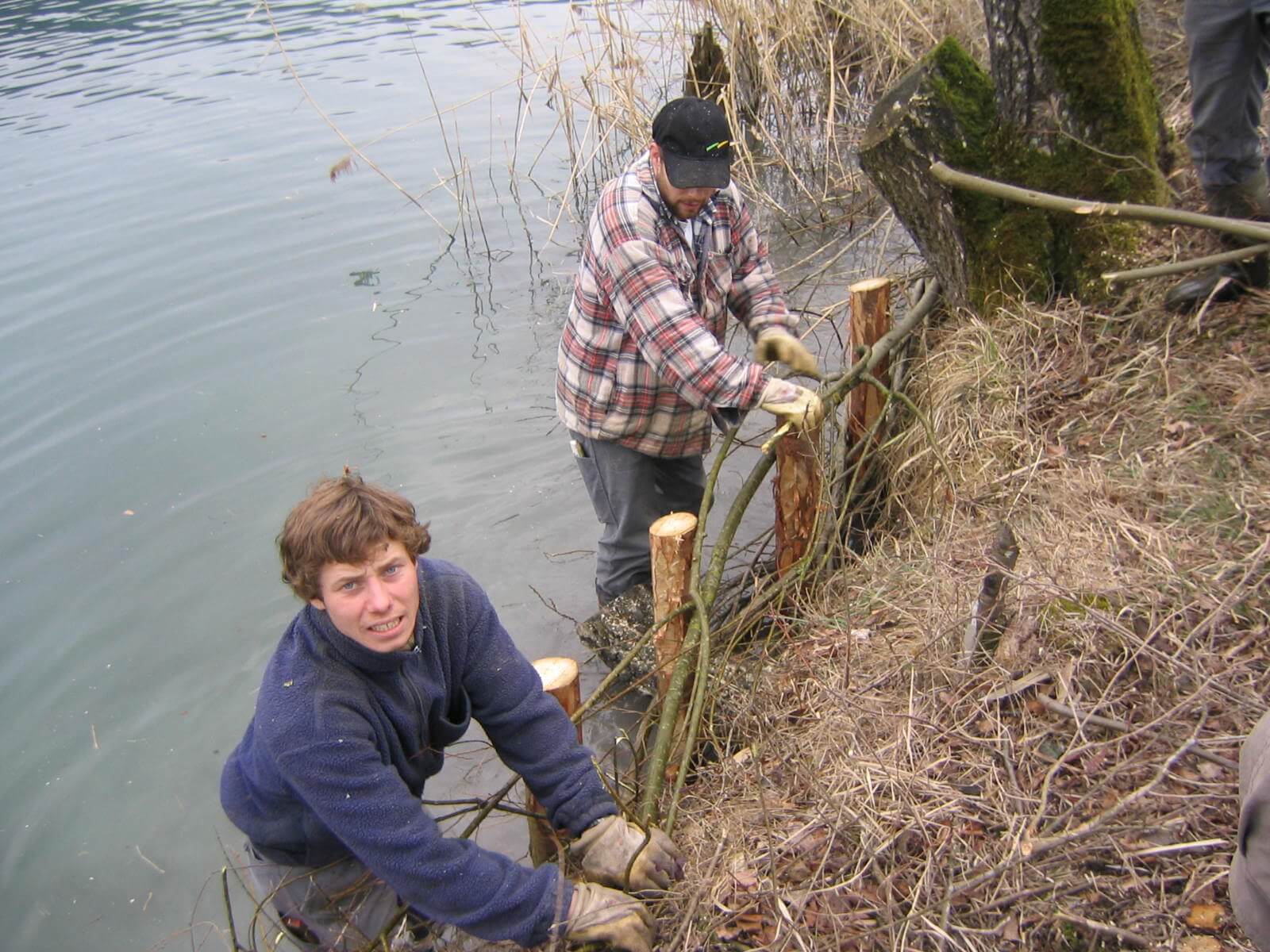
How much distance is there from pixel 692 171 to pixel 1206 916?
2486mm

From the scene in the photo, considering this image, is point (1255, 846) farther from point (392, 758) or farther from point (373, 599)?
point (392, 758)

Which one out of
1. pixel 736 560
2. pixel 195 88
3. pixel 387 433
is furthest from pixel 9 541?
pixel 195 88

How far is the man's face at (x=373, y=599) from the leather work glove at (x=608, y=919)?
76cm

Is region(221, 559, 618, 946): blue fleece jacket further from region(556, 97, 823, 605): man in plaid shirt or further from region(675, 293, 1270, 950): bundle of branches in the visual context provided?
region(556, 97, 823, 605): man in plaid shirt

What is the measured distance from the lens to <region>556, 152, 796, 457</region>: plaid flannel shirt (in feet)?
11.4

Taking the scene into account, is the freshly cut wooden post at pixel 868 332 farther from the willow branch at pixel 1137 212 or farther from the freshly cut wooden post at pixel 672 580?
the freshly cut wooden post at pixel 672 580

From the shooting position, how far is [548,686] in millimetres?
3115

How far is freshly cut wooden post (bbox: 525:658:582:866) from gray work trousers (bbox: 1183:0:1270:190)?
299 cm

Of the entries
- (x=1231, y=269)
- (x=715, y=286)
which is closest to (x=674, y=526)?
(x=715, y=286)

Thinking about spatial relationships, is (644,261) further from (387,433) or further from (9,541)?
(9,541)

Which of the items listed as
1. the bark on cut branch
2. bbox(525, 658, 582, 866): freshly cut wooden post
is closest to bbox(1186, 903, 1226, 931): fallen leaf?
the bark on cut branch

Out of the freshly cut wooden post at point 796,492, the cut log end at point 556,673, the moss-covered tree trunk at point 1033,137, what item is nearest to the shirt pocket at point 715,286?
the freshly cut wooden post at point 796,492

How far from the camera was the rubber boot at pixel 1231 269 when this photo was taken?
3771 millimetres

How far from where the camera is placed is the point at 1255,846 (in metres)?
1.45
